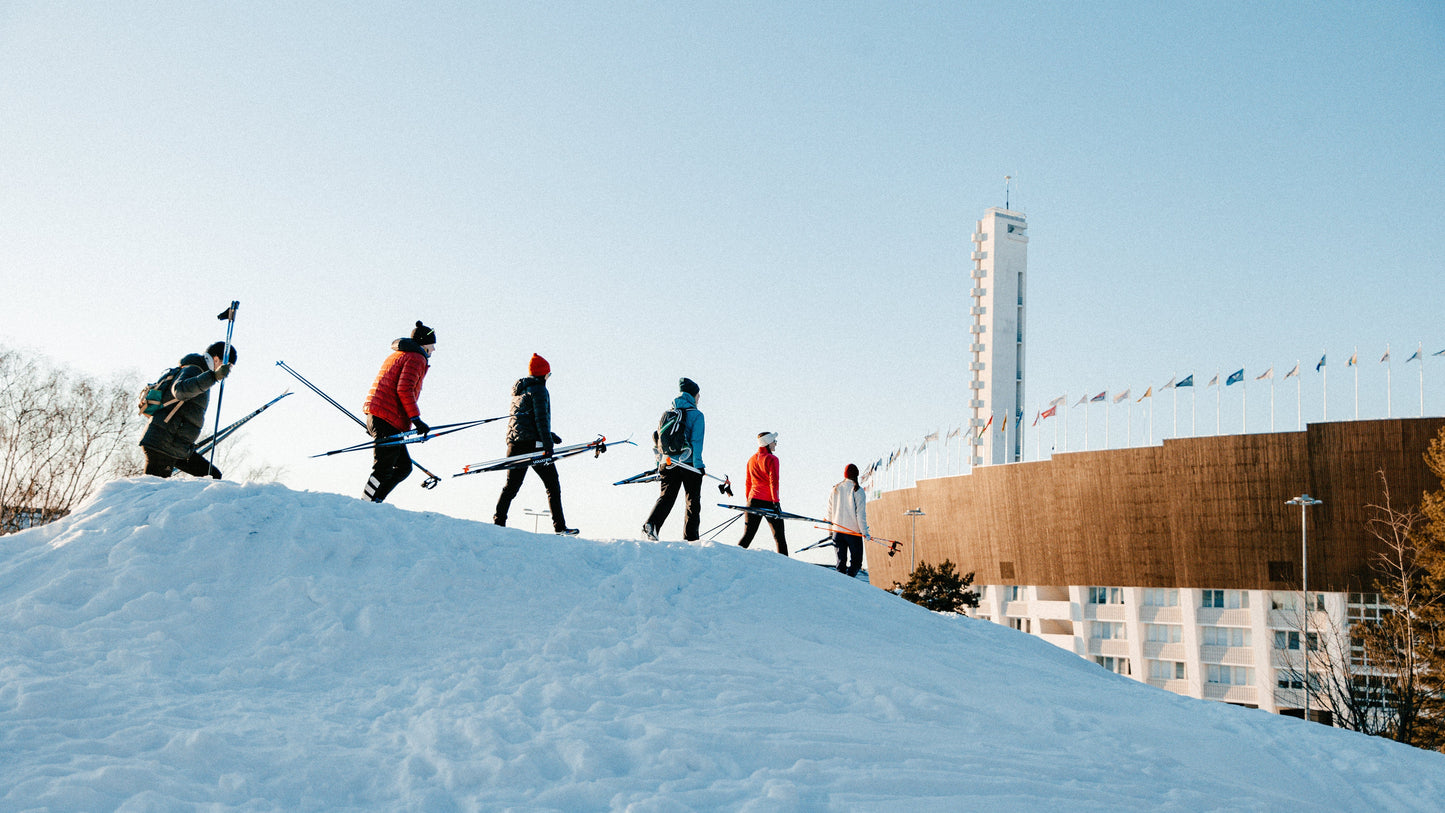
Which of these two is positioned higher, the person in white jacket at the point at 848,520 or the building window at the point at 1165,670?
the person in white jacket at the point at 848,520

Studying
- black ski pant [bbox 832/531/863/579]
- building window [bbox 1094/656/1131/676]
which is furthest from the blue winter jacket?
building window [bbox 1094/656/1131/676]

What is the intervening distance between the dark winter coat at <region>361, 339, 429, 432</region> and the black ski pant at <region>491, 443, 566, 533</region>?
1154 millimetres

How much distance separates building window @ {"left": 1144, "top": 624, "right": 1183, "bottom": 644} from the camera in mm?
46281

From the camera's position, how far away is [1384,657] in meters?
34.0

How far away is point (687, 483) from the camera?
1107 cm

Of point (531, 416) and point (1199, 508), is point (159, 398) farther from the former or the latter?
point (1199, 508)

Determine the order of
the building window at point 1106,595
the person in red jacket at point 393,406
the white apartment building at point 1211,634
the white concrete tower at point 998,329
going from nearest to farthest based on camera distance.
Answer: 1. the person in red jacket at point 393,406
2. the white apartment building at point 1211,634
3. the building window at point 1106,595
4. the white concrete tower at point 998,329

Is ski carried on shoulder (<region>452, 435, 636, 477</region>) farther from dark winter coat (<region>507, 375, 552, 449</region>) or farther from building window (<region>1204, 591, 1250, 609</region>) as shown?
building window (<region>1204, 591, 1250, 609</region>)

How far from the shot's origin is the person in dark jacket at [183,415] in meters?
8.88

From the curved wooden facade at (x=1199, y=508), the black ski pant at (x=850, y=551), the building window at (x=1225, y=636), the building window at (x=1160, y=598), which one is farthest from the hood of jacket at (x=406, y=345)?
the building window at (x=1160, y=598)

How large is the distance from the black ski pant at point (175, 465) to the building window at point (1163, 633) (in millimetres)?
46017

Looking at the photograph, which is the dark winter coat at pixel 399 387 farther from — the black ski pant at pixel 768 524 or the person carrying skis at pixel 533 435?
the black ski pant at pixel 768 524

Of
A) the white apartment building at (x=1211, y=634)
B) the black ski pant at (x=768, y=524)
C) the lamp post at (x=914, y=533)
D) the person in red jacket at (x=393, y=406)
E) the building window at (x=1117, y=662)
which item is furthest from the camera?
the lamp post at (x=914, y=533)

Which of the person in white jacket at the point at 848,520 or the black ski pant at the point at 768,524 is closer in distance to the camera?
the black ski pant at the point at 768,524
